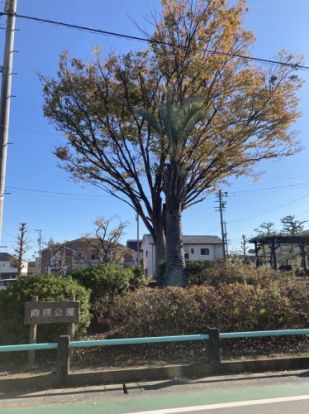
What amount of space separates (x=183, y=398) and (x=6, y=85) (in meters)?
7.48

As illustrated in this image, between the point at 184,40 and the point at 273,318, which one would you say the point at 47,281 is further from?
the point at 184,40

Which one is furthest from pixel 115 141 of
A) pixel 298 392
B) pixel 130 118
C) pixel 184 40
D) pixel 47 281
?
pixel 298 392

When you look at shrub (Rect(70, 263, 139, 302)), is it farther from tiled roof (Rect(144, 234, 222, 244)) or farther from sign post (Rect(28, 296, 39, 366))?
tiled roof (Rect(144, 234, 222, 244))

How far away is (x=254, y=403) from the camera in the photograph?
18.8 feet

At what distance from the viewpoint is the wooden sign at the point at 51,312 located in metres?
7.59

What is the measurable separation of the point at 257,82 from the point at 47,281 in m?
12.4

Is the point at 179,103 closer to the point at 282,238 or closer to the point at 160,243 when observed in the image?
the point at 160,243

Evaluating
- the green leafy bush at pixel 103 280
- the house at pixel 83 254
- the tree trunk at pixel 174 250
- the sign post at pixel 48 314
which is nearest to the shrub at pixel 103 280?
the green leafy bush at pixel 103 280

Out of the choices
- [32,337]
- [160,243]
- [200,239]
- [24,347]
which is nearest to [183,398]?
[24,347]

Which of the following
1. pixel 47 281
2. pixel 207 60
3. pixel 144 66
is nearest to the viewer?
pixel 47 281

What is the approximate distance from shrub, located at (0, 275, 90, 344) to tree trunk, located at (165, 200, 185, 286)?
5.90m

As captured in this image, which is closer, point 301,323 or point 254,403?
point 254,403

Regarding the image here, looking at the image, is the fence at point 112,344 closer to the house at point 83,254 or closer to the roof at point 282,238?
the roof at point 282,238

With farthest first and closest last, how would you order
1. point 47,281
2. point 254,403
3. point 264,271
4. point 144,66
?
point 144,66 → point 264,271 → point 47,281 → point 254,403
